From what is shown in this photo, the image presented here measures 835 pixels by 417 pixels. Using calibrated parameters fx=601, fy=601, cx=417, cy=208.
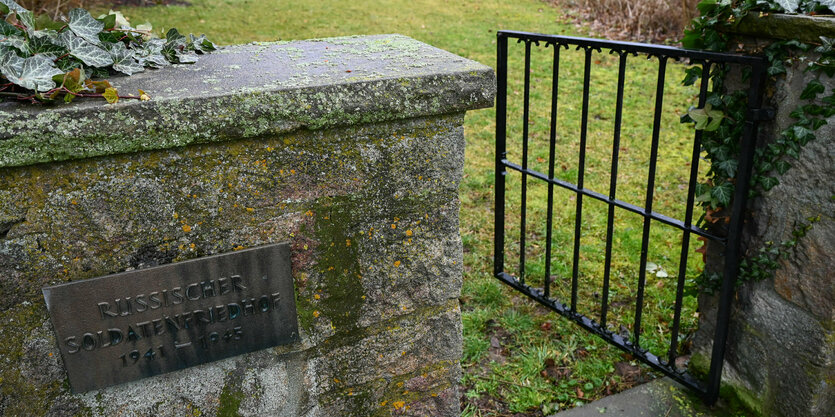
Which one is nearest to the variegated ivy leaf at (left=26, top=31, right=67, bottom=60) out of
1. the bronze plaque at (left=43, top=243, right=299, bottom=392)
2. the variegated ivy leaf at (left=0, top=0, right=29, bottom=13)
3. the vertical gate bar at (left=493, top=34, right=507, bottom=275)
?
the variegated ivy leaf at (left=0, top=0, right=29, bottom=13)

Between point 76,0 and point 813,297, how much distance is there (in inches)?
451

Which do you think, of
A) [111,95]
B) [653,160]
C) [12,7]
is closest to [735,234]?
[653,160]

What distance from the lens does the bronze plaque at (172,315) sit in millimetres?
1651

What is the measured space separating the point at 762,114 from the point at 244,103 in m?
1.61

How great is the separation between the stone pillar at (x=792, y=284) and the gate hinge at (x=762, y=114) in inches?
1.2

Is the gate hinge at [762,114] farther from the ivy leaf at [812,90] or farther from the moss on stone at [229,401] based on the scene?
the moss on stone at [229,401]

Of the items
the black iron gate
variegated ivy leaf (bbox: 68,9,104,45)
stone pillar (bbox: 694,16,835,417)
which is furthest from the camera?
the black iron gate

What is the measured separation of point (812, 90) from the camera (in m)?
1.81

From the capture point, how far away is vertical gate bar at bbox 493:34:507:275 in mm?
2715

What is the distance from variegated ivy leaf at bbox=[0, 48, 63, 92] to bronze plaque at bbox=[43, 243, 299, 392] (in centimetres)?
52

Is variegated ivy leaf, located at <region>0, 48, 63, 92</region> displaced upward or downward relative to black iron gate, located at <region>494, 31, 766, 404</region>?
upward

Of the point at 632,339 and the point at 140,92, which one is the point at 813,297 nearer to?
the point at 632,339

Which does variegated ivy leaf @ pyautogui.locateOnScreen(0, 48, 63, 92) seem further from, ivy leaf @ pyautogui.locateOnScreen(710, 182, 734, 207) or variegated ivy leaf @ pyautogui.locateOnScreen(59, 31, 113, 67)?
ivy leaf @ pyautogui.locateOnScreen(710, 182, 734, 207)

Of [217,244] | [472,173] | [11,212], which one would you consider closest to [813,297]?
[217,244]
